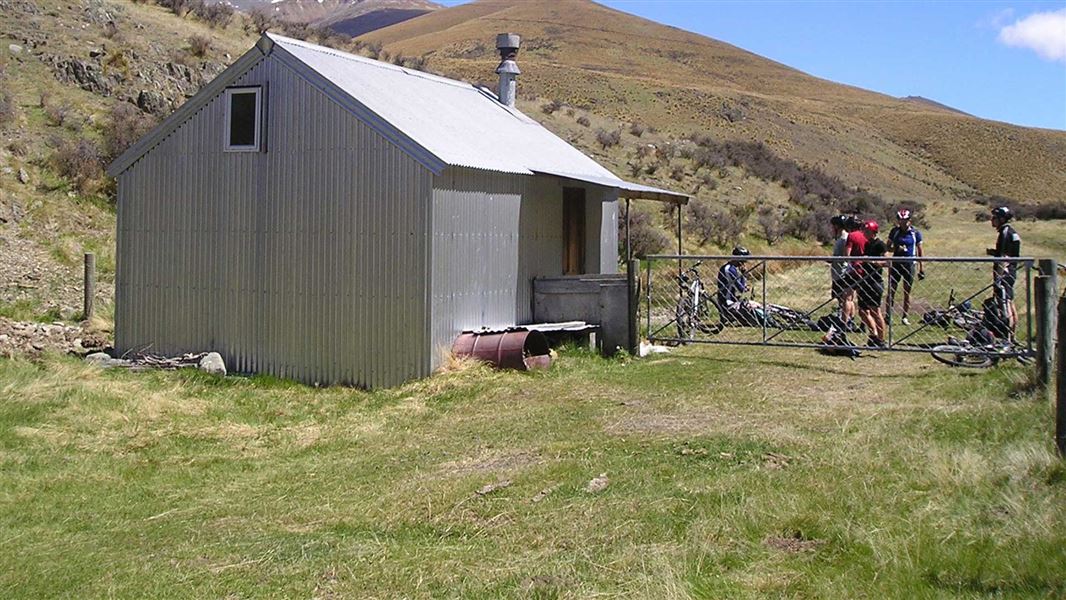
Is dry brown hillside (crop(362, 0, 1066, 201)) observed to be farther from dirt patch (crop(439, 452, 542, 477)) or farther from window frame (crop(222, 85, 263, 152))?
dirt patch (crop(439, 452, 542, 477))

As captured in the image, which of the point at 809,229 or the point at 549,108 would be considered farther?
the point at 549,108

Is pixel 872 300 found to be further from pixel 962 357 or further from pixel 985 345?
pixel 985 345

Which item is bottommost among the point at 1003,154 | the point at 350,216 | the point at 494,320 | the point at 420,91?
the point at 494,320

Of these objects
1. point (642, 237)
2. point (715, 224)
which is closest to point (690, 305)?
point (642, 237)

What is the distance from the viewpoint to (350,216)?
44.7 ft

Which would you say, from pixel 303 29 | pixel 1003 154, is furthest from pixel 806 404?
pixel 1003 154

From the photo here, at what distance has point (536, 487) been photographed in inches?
318

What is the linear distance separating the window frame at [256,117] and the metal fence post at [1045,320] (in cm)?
911

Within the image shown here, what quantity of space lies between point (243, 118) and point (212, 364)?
3.13 meters

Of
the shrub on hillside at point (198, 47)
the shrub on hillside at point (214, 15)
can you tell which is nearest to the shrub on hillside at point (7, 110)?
the shrub on hillside at point (198, 47)

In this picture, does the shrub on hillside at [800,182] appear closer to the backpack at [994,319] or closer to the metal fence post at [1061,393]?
the backpack at [994,319]

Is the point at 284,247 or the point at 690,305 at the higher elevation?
the point at 284,247

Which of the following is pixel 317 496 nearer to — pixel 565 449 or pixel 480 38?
pixel 565 449

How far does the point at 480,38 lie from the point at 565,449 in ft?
272
